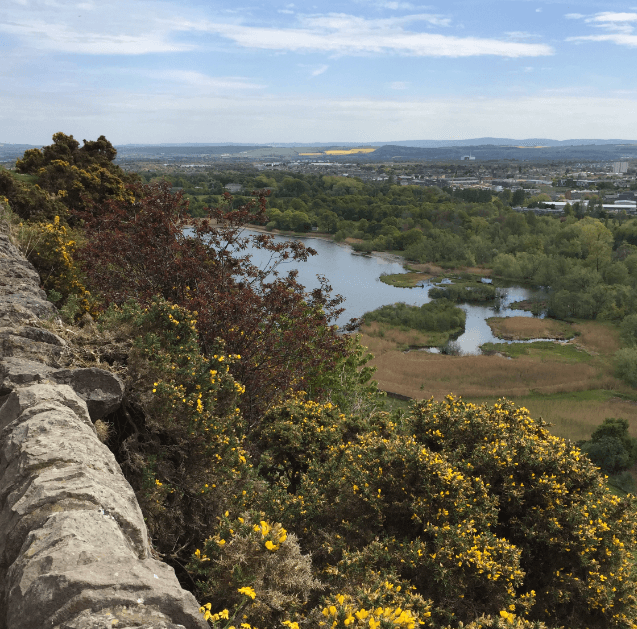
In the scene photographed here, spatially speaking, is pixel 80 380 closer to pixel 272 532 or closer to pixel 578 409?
pixel 272 532

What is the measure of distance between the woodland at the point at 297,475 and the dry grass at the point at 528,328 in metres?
39.6

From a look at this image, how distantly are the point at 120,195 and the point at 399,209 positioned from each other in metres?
87.0

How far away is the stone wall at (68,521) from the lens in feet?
9.37

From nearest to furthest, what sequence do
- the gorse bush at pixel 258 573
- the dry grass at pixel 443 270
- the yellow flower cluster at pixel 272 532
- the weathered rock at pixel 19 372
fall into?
the gorse bush at pixel 258 573 < the yellow flower cluster at pixel 272 532 < the weathered rock at pixel 19 372 < the dry grass at pixel 443 270

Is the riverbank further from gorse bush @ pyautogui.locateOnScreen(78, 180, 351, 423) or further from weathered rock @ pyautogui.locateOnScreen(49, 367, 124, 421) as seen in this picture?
weathered rock @ pyautogui.locateOnScreen(49, 367, 124, 421)

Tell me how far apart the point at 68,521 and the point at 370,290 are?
5584 centimetres

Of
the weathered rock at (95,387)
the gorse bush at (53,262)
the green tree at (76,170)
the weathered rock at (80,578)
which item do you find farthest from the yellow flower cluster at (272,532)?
the green tree at (76,170)

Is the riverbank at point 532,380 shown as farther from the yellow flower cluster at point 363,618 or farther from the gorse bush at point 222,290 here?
the yellow flower cluster at point 363,618

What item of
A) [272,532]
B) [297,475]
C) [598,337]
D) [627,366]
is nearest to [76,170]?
[297,475]

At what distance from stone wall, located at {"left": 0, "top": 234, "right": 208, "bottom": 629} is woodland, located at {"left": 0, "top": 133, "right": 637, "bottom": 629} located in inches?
20.7

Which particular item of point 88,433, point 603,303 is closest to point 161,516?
point 88,433

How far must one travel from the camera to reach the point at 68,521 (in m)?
3.28

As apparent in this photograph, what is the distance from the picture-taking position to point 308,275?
53938 mm

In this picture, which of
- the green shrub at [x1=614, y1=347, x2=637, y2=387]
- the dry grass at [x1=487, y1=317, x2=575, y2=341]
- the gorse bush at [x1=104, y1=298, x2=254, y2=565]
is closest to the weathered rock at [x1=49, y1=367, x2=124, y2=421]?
the gorse bush at [x1=104, y1=298, x2=254, y2=565]
